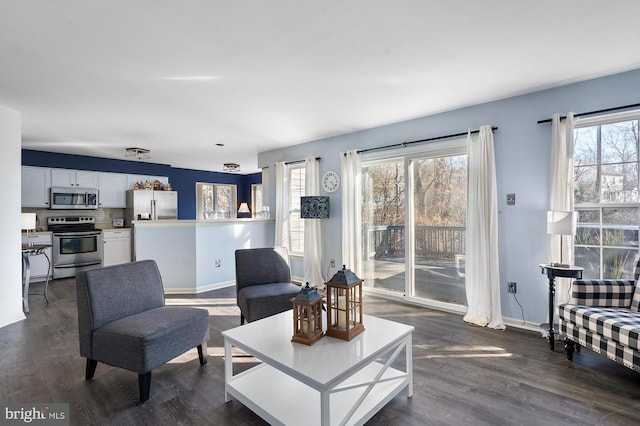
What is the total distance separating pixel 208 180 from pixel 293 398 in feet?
26.2

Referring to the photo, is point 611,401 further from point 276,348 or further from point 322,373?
point 276,348

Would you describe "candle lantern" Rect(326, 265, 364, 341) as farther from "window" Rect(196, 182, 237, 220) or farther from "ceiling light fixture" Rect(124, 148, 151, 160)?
"window" Rect(196, 182, 237, 220)

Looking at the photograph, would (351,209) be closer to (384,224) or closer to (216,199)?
(384,224)

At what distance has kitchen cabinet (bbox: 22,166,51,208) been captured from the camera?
570 centimetres

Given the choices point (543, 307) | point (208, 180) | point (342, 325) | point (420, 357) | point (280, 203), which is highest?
point (208, 180)

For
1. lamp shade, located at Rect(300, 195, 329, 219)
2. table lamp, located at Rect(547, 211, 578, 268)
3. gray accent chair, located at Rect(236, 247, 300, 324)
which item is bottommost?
gray accent chair, located at Rect(236, 247, 300, 324)

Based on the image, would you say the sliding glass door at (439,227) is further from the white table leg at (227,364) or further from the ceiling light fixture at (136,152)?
the ceiling light fixture at (136,152)

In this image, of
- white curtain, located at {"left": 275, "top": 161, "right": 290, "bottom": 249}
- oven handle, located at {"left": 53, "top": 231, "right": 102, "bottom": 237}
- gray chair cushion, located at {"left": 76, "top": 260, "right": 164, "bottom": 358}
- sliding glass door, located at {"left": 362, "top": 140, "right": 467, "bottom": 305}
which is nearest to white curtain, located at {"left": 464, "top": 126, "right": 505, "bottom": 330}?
sliding glass door, located at {"left": 362, "top": 140, "right": 467, "bottom": 305}

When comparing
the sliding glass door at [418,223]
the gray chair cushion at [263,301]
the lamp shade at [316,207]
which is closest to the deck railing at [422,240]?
the sliding glass door at [418,223]

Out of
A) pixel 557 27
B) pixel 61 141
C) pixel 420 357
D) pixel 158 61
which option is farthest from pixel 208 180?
pixel 557 27

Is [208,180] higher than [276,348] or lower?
higher

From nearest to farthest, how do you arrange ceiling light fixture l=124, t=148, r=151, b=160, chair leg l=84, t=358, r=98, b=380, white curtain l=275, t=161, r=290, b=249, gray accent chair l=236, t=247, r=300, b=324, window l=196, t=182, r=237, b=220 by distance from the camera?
chair leg l=84, t=358, r=98, b=380 < gray accent chair l=236, t=247, r=300, b=324 < ceiling light fixture l=124, t=148, r=151, b=160 < white curtain l=275, t=161, r=290, b=249 < window l=196, t=182, r=237, b=220

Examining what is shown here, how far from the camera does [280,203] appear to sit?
18.5ft

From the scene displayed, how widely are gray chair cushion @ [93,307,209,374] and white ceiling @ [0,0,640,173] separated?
1986 millimetres
